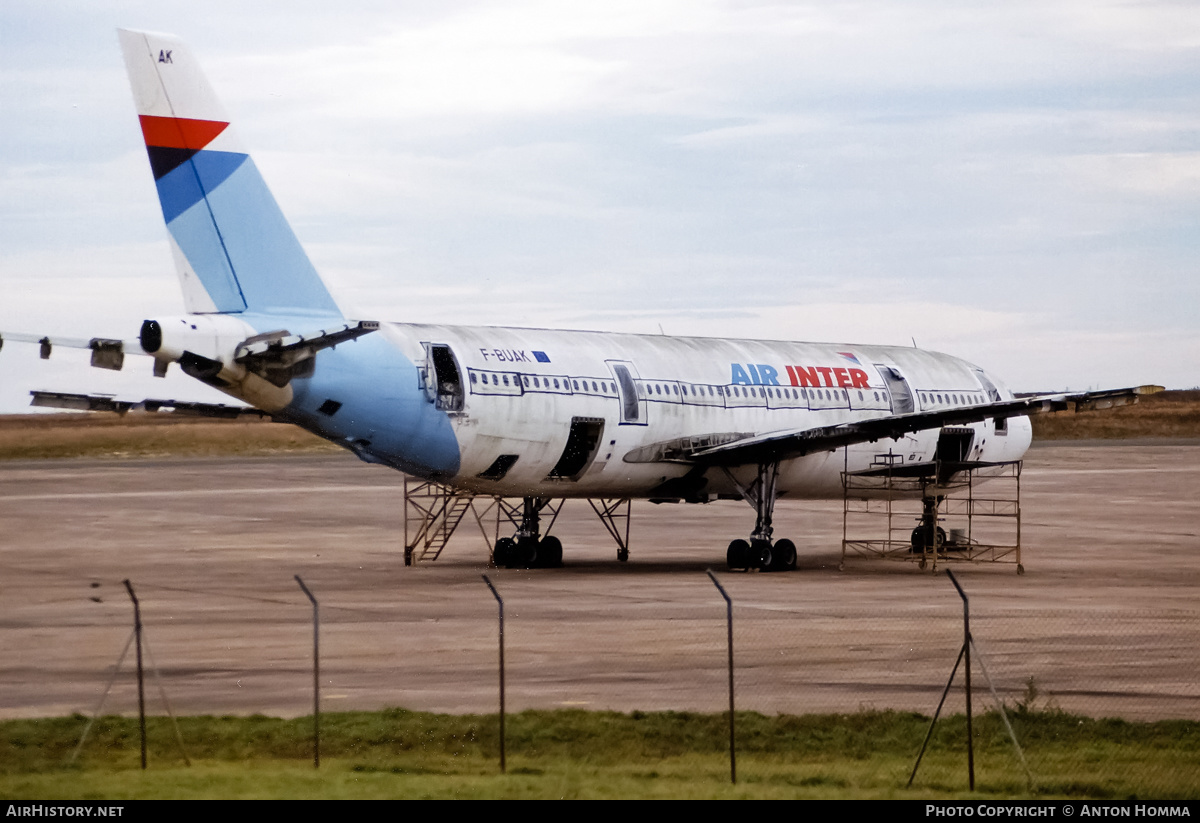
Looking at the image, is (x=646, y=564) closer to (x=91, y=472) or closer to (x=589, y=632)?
(x=589, y=632)

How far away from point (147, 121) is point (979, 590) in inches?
677

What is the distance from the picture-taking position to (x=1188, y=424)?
134m

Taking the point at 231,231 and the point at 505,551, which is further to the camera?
the point at 505,551

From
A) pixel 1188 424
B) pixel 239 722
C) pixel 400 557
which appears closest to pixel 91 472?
pixel 400 557

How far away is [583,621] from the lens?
27594 mm

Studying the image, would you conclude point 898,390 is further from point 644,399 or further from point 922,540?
point 644,399

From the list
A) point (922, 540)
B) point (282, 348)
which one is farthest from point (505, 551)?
point (282, 348)

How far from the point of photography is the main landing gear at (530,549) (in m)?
39.8

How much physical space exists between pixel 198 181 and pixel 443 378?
5.83 metres

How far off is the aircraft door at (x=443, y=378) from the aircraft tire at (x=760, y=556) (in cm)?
790

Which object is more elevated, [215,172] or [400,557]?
[215,172]

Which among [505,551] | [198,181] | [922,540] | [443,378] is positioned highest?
[198,181]

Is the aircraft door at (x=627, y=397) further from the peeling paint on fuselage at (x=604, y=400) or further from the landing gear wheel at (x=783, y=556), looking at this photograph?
the landing gear wheel at (x=783, y=556)

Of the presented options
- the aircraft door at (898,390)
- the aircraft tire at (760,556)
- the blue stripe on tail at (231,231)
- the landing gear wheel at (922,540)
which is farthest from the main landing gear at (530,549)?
the aircraft door at (898,390)
